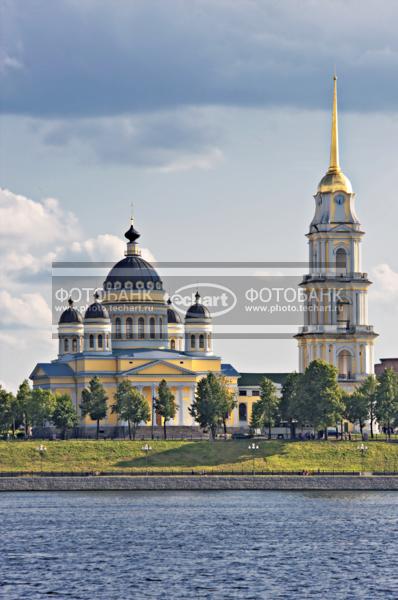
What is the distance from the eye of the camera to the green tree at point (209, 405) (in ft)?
589

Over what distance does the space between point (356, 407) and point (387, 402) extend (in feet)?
10.7

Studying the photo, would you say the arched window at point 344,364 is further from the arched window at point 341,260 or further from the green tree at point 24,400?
the green tree at point 24,400

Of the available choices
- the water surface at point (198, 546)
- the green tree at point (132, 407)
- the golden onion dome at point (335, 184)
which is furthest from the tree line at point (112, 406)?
the water surface at point (198, 546)

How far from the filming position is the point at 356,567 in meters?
90.7

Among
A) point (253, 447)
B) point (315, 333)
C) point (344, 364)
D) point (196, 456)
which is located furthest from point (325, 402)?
point (344, 364)

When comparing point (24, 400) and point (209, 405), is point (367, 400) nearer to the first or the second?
point (209, 405)

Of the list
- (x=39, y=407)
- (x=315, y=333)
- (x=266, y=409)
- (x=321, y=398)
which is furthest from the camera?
(x=315, y=333)

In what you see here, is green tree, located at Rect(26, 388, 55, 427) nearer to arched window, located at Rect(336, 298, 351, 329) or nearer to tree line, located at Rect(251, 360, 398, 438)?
tree line, located at Rect(251, 360, 398, 438)

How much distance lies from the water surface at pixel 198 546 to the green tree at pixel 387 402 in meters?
35.4

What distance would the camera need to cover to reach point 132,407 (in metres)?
182

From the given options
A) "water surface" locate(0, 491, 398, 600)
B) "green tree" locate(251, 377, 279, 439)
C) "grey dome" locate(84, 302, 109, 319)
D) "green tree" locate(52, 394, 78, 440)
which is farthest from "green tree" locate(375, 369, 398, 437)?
"water surface" locate(0, 491, 398, 600)

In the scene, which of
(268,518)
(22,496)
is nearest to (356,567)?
(268,518)

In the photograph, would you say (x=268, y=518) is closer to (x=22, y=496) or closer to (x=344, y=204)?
(x=22, y=496)

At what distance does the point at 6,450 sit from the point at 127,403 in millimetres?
23540
